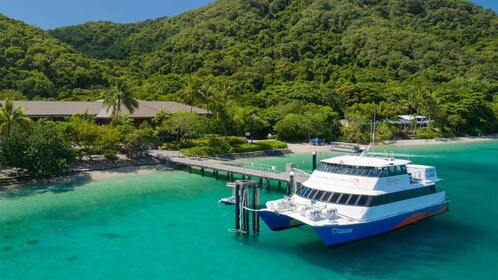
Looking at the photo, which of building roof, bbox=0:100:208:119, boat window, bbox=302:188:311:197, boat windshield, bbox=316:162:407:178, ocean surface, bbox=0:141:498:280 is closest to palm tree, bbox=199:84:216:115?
building roof, bbox=0:100:208:119

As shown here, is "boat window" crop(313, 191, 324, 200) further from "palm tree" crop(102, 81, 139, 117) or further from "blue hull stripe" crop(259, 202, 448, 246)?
"palm tree" crop(102, 81, 139, 117)

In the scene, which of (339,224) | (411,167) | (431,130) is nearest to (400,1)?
(431,130)

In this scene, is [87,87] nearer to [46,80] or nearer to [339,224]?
[46,80]

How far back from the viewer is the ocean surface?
21.5 m

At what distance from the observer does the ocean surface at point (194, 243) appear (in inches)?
846

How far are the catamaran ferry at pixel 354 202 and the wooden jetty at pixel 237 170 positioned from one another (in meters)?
6.51

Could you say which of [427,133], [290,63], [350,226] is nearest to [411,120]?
[427,133]

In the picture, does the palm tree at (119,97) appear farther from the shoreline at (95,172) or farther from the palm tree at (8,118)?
the palm tree at (8,118)

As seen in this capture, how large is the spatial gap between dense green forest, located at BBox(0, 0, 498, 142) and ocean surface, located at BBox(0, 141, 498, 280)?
32322mm

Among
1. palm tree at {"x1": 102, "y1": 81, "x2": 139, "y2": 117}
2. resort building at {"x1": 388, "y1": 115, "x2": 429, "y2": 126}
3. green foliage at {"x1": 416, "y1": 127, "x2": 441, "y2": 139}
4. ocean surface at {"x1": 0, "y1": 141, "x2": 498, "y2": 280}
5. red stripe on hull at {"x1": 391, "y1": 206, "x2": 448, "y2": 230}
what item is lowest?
ocean surface at {"x1": 0, "y1": 141, "x2": 498, "y2": 280}

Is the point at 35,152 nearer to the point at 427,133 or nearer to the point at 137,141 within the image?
the point at 137,141

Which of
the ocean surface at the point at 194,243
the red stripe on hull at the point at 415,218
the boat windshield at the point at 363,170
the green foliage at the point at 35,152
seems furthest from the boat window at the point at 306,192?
the green foliage at the point at 35,152

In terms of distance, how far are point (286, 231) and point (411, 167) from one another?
12908mm

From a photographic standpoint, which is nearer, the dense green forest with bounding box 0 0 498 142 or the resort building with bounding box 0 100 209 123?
the resort building with bounding box 0 100 209 123
